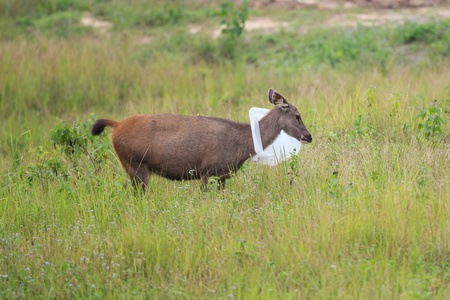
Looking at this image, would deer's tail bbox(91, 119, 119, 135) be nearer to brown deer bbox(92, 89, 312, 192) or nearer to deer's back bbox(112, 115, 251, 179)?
brown deer bbox(92, 89, 312, 192)

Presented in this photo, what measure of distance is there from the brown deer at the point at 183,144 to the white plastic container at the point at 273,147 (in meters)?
0.09

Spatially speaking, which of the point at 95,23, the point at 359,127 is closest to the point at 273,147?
the point at 359,127

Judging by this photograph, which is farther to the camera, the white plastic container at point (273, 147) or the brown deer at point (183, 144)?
the white plastic container at point (273, 147)

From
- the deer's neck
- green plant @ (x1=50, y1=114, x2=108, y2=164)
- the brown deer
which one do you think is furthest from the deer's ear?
→ green plant @ (x1=50, y1=114, x2=108, y2=164)

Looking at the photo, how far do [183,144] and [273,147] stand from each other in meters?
1.01

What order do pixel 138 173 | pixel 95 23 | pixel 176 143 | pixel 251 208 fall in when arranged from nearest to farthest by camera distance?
pixel 251 208
pixel 176 143
pixel 138 173
pixel 95 23

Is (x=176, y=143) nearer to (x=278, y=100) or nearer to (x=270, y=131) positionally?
(x=270, y=131)

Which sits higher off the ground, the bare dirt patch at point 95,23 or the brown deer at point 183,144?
the bare dirt patch at point 95,23

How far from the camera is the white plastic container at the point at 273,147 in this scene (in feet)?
20.0

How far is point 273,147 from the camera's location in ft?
20.2

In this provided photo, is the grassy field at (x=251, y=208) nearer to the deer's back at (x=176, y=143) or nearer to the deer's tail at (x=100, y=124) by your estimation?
the deer's tail at (x=100, y=124)

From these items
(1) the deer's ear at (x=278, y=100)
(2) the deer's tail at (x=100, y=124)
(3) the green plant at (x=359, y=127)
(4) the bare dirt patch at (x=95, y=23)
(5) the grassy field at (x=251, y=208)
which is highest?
(4) the bare dirt patch at (x=95, y=23)

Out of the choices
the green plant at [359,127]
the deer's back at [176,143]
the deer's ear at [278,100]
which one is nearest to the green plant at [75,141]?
the deer's back at [176,143]

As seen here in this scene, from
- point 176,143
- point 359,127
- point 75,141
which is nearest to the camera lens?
point 176,143
